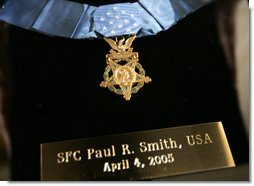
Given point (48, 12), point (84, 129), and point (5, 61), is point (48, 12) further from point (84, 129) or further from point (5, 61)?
point (84, 129)

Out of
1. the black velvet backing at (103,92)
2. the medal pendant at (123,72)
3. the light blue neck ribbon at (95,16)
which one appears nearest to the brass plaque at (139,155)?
the black velvet backing at (103,92)

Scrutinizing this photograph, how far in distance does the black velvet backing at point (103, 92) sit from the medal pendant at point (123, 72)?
0.06 feet

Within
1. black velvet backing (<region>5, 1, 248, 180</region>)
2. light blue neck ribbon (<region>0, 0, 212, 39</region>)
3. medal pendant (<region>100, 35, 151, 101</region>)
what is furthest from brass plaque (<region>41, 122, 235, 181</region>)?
light blue neck ribbon (<region>0, 0, 212, 39</region>)

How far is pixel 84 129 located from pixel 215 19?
0.56 metres

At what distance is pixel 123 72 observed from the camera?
2.89 ft

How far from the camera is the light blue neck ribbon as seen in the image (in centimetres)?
95

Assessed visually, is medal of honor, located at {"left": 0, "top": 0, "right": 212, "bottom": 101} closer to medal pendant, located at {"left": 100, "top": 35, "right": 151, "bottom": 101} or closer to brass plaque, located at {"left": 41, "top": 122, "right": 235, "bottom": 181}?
medal pendant, located at {"left": 100, "top": 35, "right": 151, "bottom": 101}

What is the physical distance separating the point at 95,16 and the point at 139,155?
489 millimetres

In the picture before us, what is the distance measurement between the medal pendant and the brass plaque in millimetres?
153

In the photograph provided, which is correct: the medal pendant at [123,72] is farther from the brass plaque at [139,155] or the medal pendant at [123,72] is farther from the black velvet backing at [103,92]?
the brass plaque at [139,155]

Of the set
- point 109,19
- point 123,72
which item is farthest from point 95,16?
point 123,72

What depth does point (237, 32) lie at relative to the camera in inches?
36.7

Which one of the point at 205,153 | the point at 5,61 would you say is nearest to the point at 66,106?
the point at 5,61

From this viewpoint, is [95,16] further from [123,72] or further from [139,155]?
[139,155]
